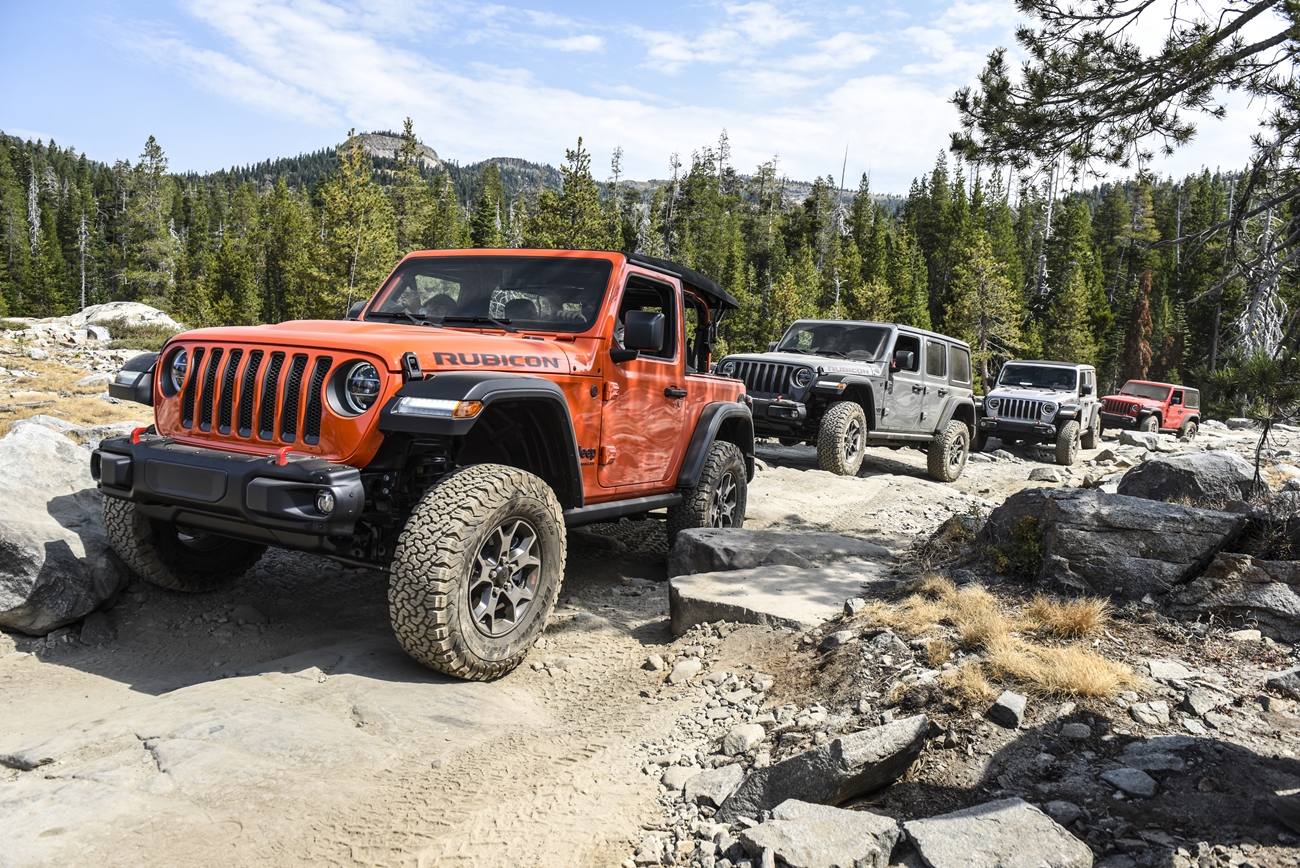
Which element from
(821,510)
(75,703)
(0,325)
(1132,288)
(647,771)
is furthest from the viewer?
(1132,288)

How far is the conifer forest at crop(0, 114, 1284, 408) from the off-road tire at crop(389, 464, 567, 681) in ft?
98.0

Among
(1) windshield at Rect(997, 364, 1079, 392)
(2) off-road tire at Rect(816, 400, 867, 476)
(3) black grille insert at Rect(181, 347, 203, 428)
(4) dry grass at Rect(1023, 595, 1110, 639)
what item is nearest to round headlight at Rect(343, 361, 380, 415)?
(3) black grille insert at Rect(181, 347, 203, 428)

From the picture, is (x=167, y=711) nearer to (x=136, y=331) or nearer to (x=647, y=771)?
(x=647, y=771)

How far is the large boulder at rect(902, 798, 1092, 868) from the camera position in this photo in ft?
7.69

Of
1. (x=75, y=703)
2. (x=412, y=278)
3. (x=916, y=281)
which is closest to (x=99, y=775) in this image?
(x=75, y=703)

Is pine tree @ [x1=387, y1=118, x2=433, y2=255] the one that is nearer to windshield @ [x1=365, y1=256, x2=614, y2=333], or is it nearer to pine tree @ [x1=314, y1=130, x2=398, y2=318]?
pine tree @ [x1=314, y1=130, x2=398, y2=318]

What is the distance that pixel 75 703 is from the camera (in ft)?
12.0

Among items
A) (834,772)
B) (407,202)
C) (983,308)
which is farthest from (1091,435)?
(407,202)

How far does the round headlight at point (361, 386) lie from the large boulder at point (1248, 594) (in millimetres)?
4111

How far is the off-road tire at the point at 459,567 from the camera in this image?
3600mm

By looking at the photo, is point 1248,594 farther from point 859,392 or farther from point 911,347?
point 911,347

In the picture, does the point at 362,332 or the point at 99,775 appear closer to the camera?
the point at 99,775

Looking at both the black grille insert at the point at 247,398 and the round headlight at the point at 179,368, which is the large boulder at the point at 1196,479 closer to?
the black grille insert at the point at 247,398

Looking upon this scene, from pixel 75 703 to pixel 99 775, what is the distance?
3.42ft
